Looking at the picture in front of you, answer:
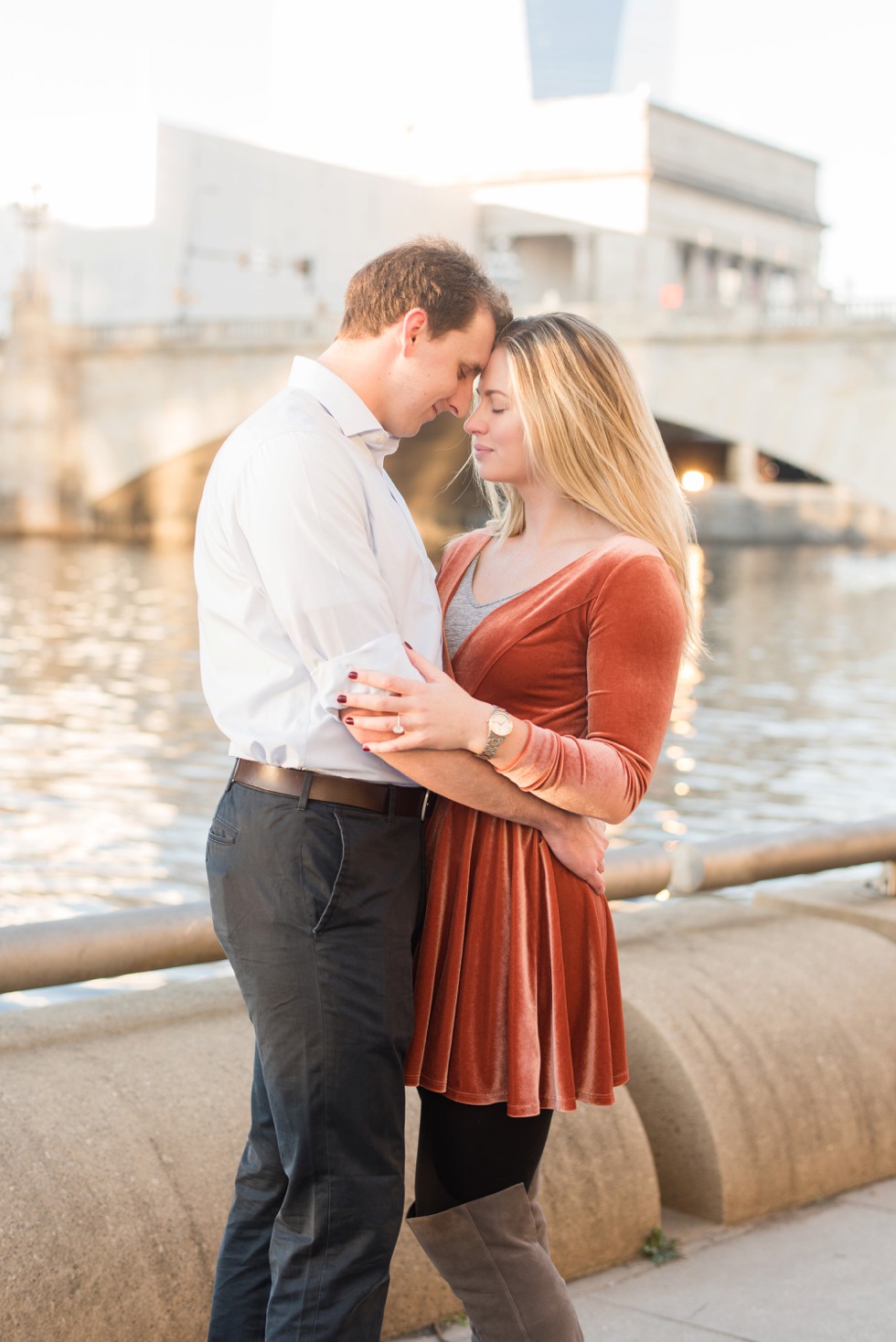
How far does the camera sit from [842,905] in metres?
4.28

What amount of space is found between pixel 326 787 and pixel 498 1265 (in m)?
0.75

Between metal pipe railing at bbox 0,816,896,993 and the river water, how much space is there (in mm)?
5323

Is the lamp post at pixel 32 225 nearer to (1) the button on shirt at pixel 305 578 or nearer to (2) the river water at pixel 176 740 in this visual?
(2) the river water at pixel 176 740

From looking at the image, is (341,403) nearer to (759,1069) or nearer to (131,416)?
(759,1069)

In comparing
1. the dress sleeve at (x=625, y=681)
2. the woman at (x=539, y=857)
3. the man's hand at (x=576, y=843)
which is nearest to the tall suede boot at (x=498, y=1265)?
the woman at (x=539, y=857)

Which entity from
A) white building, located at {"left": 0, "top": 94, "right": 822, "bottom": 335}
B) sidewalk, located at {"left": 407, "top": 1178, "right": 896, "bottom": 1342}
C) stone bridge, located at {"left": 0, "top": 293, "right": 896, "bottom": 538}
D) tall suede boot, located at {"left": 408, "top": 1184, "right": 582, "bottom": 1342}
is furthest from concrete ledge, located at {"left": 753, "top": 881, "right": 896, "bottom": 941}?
white building, located at {"left": 0, "top": 94, "right": 822, "bottom": 335}

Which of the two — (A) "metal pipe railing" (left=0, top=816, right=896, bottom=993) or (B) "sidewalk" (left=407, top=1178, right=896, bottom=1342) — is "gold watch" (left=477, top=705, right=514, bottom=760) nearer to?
(A) "metal pipe railing" (left=0, top=816, right=896, bottom=993)

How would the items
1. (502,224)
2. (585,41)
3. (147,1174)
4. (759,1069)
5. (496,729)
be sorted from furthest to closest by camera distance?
(585,41) < (502,224) < (759,1069) < (147,1174) < (496,729)

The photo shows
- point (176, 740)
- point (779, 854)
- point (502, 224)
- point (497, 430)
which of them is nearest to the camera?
point (497, 430)

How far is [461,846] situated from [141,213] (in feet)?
194

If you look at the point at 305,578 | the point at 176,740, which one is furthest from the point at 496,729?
the point at 176,740

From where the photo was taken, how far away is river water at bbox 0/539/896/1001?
407 inches

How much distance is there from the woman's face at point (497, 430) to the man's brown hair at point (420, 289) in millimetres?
125

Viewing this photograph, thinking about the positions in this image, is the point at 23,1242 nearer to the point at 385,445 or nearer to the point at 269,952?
the point at 269,952
